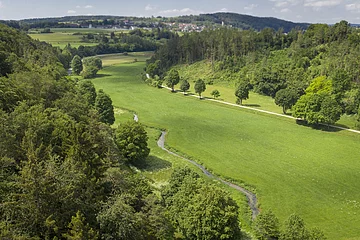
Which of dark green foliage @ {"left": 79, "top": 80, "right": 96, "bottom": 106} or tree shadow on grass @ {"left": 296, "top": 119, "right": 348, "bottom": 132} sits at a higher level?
dark green foliage @ {"left": 79, "top": 80, "right": 96, "bottom": 106}

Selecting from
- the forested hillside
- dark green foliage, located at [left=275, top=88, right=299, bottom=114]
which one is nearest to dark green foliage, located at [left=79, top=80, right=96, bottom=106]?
the forested hillside


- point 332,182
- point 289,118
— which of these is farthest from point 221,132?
point 332,182

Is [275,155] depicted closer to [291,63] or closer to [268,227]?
[268,227]

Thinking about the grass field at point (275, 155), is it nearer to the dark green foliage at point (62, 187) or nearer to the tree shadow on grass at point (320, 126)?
the tree shadow on grass at point (320, 126)

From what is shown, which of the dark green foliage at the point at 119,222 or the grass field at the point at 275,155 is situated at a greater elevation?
the dark green foliage at the point at 119,222

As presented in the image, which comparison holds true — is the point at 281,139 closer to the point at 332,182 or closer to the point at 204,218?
the point at 332,182

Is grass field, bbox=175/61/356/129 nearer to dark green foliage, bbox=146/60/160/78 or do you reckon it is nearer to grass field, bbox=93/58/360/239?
grass field, bbox=93/58/360/239

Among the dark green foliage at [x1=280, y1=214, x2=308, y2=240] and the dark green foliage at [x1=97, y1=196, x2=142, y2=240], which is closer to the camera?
the dark green foliage at [x1=97, y1=196, x2=142, y2=240]

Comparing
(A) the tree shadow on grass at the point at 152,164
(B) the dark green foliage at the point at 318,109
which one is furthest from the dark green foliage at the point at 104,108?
(B) the dark green foliage at the point at 318,109
